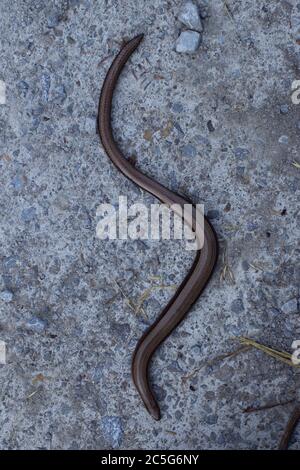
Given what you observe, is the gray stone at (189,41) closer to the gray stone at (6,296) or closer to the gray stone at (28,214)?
the gray stone at (28,214)

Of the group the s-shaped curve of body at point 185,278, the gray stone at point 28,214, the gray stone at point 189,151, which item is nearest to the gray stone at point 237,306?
the s-shaped curve of body at point 185,278

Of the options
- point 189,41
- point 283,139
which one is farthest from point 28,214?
point 283,139

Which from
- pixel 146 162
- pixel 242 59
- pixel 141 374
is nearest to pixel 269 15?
pixel 242 59

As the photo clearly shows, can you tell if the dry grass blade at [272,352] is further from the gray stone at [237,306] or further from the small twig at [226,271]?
the small twig at [226,271]

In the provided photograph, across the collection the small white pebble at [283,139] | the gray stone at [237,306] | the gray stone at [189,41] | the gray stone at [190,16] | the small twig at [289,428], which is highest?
the gray stone at [190,16]

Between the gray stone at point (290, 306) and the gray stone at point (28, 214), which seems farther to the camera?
the gray stone at point (28, 214)

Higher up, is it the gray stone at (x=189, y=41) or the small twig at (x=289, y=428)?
the gray stone at (x=189, y=41)

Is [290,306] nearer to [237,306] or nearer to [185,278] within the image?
[237,306]
